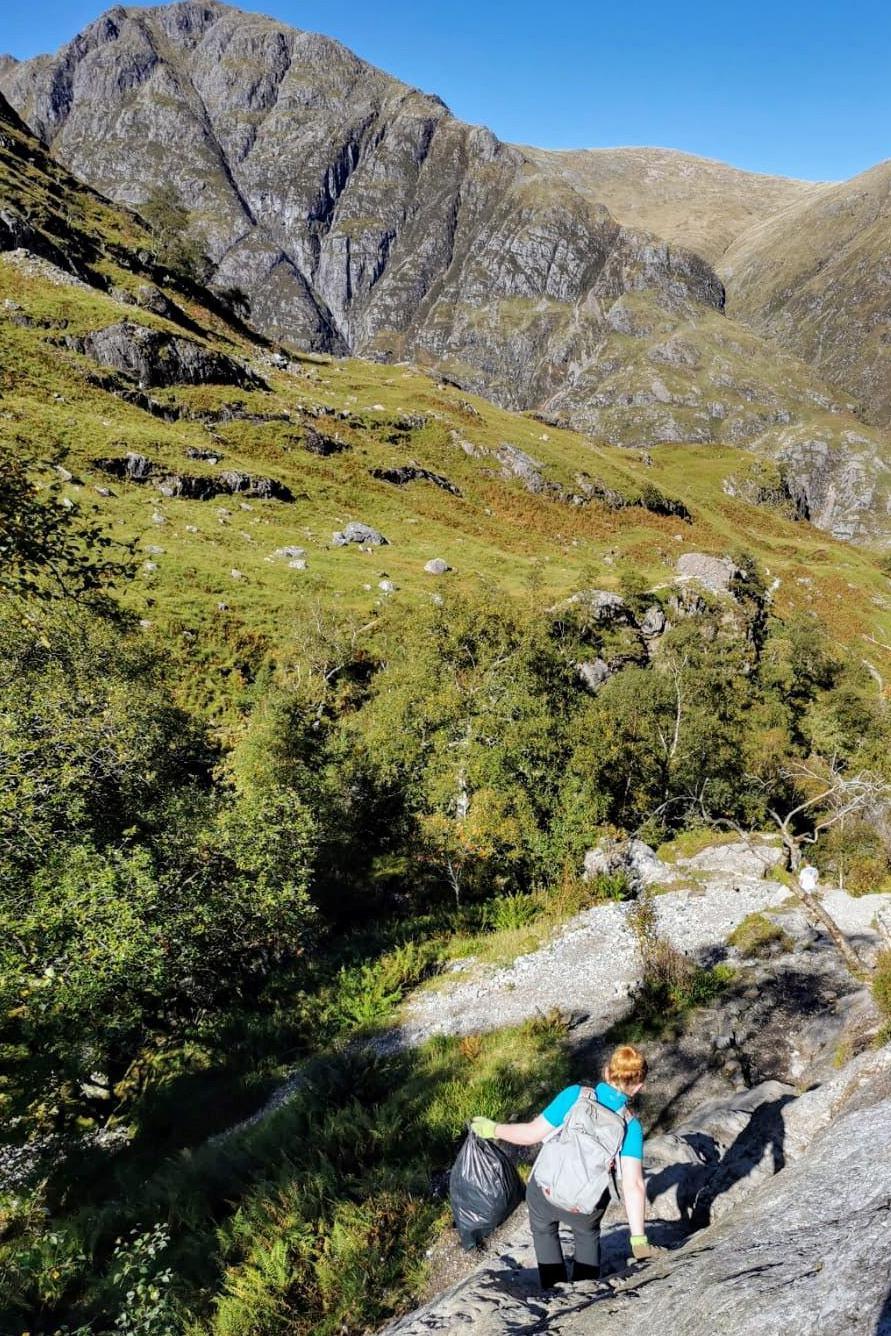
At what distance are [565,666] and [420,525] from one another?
28850 millimetres

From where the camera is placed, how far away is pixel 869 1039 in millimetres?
9664

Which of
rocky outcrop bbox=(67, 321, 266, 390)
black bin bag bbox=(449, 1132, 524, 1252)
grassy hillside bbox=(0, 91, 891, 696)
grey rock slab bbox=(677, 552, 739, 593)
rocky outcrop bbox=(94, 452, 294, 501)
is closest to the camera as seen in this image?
black bin bag bbox=(449, 1132, 524, 1252)

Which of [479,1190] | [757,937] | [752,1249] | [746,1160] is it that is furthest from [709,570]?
[752,1249]

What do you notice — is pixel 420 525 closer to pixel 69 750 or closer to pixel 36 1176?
pixel 69 750

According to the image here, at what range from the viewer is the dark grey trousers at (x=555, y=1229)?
5.72 metres

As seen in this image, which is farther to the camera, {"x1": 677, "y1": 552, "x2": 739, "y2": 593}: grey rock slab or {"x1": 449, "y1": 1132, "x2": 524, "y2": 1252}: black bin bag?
{"x1": 677, "y1": 552, "x2": 739, "y2": 593}: grey rock slab

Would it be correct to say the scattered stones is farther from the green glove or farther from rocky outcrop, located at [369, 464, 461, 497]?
the green glove

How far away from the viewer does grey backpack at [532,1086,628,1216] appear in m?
5.54

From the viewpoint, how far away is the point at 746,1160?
7801 mm

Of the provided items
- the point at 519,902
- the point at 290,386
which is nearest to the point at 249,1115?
the point at 519,902

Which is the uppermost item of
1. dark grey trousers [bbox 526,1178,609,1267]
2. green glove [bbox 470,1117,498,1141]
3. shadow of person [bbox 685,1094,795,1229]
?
green glove [bbox 470,1117,498,1141]

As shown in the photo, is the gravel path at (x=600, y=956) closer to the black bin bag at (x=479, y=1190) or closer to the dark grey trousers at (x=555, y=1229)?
the black bin bag at (x=479, y=1190)

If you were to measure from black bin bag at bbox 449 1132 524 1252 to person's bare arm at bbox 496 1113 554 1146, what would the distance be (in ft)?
4.74

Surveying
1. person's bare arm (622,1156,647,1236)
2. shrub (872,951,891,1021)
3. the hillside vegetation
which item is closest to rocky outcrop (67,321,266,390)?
the hillside vegetation
